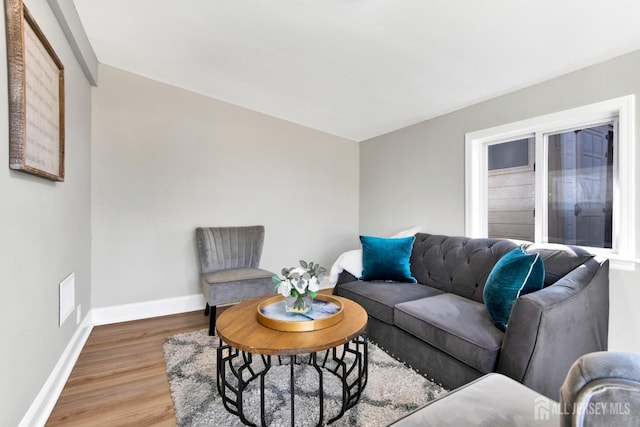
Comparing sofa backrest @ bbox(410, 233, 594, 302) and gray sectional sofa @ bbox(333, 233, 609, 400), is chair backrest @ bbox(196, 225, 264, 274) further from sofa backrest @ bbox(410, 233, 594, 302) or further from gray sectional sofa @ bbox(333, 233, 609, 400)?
sofa backrest @ bbox(410, 233, 594, 302)

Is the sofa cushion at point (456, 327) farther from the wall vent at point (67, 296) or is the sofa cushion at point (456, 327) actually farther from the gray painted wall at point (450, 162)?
the wall vent at point (67, 296)

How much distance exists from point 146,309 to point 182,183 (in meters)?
1.35

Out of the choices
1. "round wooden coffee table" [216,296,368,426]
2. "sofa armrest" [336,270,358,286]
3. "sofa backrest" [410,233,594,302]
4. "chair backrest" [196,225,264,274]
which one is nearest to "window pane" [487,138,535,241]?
"sofa backrest" [410,233,594,302]

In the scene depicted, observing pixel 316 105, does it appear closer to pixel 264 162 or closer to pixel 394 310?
pixel 264 162

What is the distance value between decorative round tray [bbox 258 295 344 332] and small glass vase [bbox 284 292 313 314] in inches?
1.1

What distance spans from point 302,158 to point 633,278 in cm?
323

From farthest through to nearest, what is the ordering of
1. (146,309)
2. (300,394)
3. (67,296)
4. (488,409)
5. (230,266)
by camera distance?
(230,266) → (146,309) → (67,296) → (300,394) → (488,409)

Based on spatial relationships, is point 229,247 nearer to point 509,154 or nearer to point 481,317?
point 481,317

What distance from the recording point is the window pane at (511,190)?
2.56m

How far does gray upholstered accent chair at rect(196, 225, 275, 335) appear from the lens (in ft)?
9.06

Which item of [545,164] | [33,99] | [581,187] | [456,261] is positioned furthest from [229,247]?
[581,187]

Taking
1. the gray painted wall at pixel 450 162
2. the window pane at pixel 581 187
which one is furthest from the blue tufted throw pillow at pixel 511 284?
the window pane at pixel 581 187

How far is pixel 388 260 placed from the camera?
2.80m

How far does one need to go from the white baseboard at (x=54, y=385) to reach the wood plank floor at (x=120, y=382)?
0.04 m
